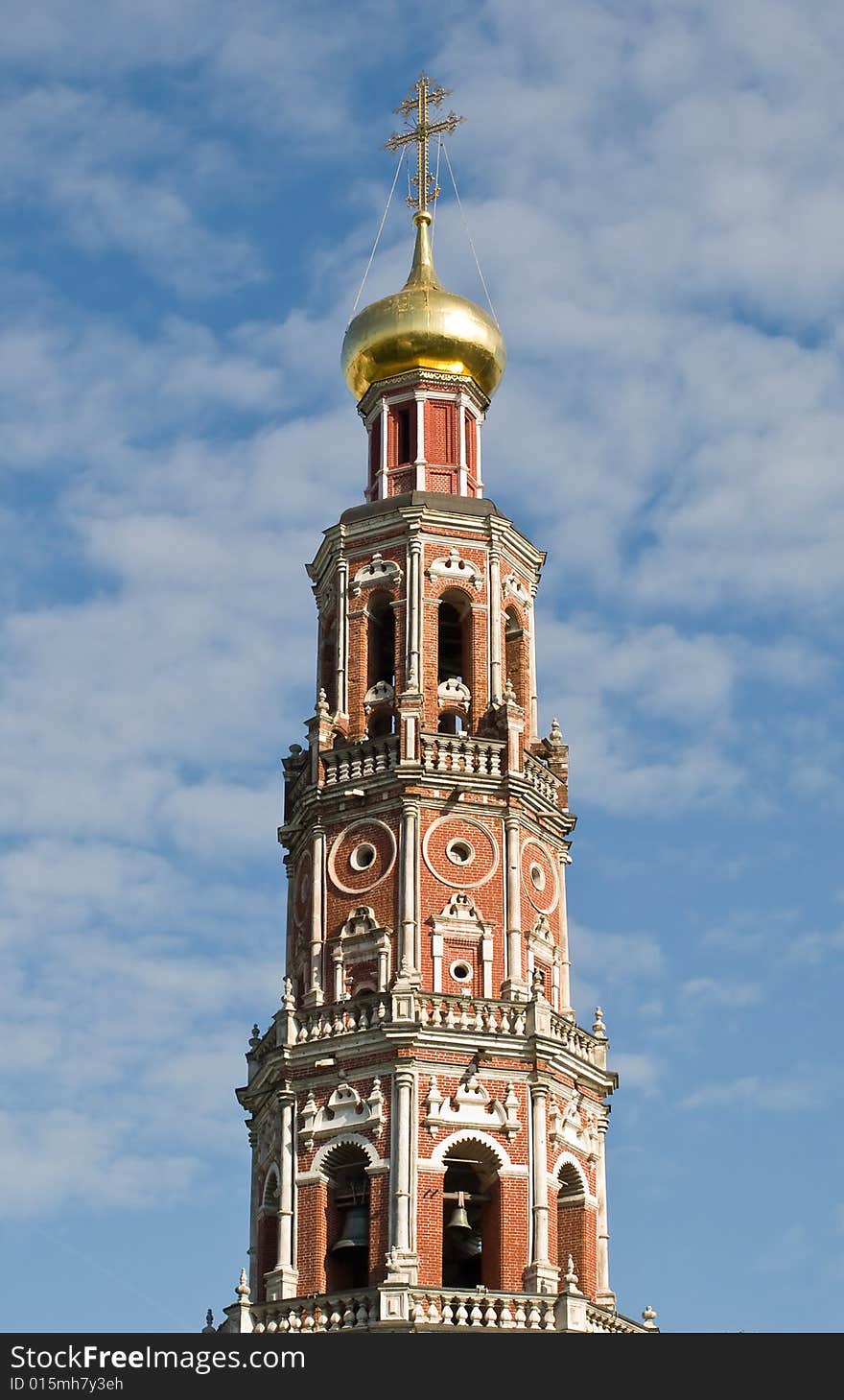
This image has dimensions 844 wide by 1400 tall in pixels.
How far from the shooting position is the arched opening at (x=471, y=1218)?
48719 mm

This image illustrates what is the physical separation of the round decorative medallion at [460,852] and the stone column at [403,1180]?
Answer: 490cm

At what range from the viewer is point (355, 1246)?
49.1 m

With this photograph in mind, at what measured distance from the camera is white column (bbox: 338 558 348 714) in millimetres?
55469

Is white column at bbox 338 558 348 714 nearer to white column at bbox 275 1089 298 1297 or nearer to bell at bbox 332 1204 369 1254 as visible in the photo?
white column at bbox 275 1089 298 1297

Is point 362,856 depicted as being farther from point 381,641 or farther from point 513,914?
point 381,641

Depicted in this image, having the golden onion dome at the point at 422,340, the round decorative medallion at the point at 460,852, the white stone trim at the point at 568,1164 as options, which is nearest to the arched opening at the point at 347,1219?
the white stone trim at the point at 568,1164

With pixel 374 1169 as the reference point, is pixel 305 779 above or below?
above

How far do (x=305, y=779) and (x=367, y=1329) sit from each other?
1317cm

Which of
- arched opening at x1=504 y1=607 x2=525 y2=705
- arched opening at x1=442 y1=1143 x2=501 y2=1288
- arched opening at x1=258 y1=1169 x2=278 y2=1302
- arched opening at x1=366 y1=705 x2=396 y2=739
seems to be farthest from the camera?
arched opening at x1=504 y1=607 x2=525 y2=705

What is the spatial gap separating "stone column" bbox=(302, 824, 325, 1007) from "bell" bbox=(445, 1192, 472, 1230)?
16.9ft

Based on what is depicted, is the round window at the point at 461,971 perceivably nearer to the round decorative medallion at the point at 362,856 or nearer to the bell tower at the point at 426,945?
the bell tower at the point at 426,945

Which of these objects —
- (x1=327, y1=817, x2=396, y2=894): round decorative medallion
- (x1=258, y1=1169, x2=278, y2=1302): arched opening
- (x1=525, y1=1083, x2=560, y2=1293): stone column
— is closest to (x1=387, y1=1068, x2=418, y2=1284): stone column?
(x1=525, y1=1083, x2=560, y2=1293): stone column
